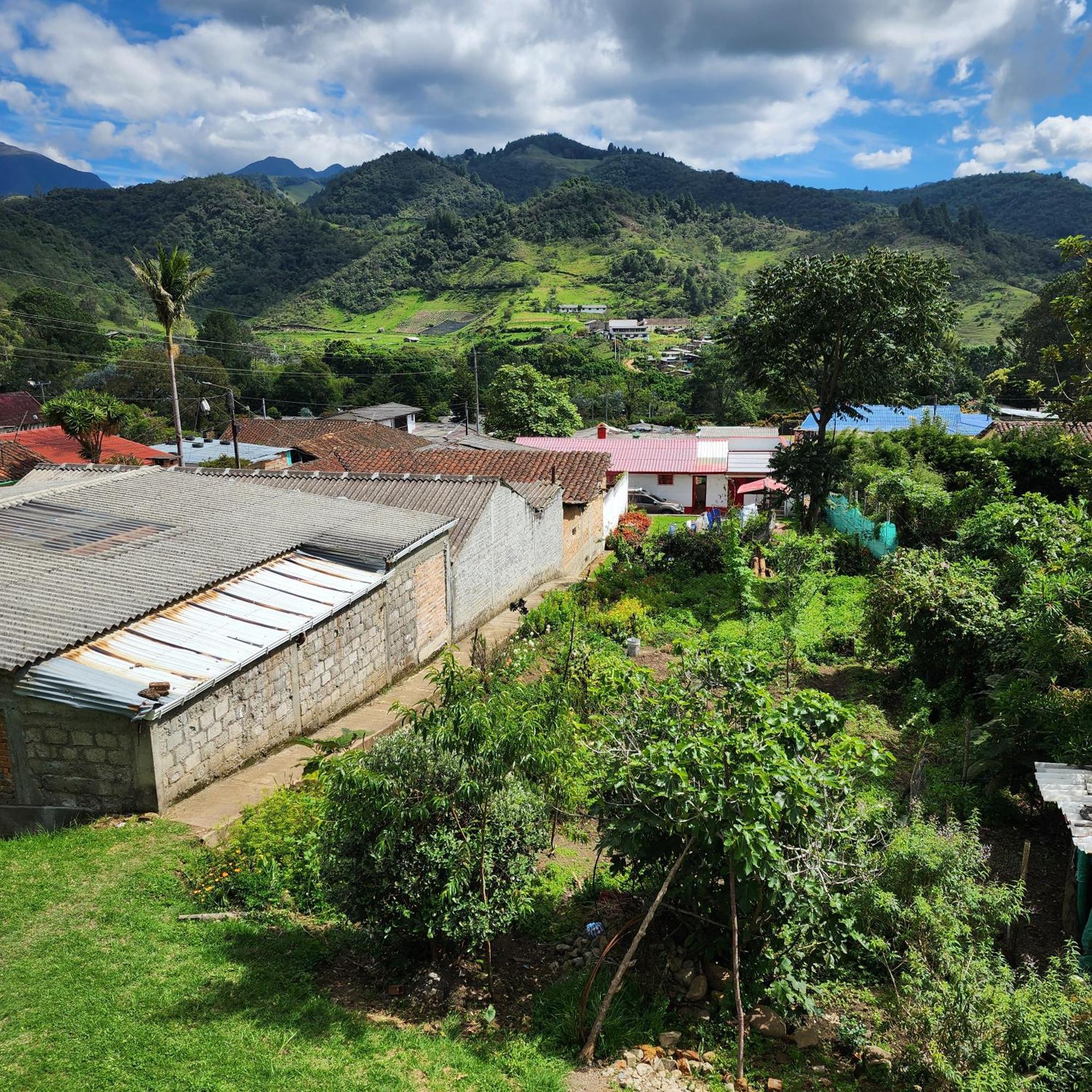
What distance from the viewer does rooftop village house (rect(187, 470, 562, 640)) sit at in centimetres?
1920

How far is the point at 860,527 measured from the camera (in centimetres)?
2686

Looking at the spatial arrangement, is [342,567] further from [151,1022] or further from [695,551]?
[695,551]

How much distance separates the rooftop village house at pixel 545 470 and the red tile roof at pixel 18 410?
142ft

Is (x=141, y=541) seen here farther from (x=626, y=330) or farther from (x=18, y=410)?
(x=626, y=330)

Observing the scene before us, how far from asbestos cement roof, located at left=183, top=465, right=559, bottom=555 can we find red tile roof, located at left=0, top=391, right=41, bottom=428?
162 ft

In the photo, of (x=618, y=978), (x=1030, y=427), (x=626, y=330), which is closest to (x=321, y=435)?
(x=1030, y=427)

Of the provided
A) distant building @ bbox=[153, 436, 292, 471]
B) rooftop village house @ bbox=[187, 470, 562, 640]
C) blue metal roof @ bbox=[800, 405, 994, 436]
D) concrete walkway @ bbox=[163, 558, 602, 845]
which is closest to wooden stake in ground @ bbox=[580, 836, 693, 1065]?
concrete walkway @ bbox=[163, 558, 602, 845]

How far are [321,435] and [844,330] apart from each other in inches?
1181

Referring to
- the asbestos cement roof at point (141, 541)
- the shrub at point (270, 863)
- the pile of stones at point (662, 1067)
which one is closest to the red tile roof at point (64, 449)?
the asbestos cement roof at point (141, 541)

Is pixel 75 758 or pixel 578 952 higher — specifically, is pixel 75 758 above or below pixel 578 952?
above

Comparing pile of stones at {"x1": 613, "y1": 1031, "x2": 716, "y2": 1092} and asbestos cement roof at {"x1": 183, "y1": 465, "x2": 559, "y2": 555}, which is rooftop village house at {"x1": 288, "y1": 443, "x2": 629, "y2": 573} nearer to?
asbestos cement roof at {"x1": 183, "y1": 465, "x2": 559, "y2": 555}

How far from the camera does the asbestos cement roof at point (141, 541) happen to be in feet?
35.1

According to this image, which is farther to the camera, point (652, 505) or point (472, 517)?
point (652, 505)

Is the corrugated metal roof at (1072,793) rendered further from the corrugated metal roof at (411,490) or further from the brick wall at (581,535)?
the brick wall at (581,535)
